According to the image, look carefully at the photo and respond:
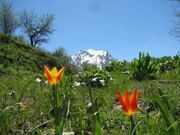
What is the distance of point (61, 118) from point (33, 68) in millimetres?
12230

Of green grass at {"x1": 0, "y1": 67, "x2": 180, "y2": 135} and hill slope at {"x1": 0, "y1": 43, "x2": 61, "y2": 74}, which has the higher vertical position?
hill slope at {"x1": 0, "y1": 43, "x2": 61, "y2": 74}

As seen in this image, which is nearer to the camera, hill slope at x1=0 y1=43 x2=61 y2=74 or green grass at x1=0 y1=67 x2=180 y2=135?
green grass at x1=0 y1=67 x2=180 y2=135

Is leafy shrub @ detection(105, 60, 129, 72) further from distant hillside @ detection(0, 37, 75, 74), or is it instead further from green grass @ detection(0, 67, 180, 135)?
green grass @ detection(0, 67, 180, 135)

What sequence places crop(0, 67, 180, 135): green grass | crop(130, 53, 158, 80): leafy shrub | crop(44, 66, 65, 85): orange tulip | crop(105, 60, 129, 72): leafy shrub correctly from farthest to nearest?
1. crop(105, 60, 129, 72): leafy shrub
2. crop(130, 53, 158, 80): leafy shrub
3. crop(0, 67, 180, 135): green grass
4. crop(44, 66, 65, 85): orange tulip

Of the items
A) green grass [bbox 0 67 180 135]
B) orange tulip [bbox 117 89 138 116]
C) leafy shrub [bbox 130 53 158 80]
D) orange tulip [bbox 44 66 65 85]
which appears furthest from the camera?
leafy shrub [bbox 130 53 158 80]

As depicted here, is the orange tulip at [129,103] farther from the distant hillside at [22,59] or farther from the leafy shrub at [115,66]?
the leafy shrub at [115,66]

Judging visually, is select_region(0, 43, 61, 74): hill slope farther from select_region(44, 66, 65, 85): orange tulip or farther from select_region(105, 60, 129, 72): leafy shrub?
select_region(44, 66, 65, 85): orange tulip

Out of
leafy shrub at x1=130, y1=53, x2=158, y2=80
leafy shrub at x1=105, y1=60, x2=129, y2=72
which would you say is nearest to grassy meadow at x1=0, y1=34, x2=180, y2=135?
leafy shrub at x1=130, y1=53, x2=158, y2=80

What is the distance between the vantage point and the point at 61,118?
2.11 meters

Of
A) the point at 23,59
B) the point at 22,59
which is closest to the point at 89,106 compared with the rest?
the point at 22,59

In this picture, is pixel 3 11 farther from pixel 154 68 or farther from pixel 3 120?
pixel 3 120

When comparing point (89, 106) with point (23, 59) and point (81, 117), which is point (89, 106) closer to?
point (81, 117)

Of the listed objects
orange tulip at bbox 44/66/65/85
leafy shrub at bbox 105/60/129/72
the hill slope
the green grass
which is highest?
the hill slope

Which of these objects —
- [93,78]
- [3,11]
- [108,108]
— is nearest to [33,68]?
[93,78]
